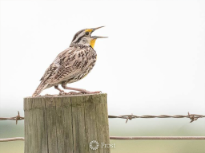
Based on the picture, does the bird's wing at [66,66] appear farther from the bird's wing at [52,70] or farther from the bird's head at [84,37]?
the bird's head at [84,37]

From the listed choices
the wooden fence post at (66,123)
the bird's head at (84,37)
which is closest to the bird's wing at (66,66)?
the bird's head at (84,37)

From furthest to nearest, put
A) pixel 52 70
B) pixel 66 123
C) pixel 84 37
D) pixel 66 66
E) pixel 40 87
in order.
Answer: pixel 84 37, pixel 66 66, pixel 52 70, pixel 40 87, pixel 66 123

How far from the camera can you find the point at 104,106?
3.54m

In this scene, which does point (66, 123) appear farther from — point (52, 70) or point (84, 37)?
point (84, 37)

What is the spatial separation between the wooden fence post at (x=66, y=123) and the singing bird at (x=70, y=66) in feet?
3.82

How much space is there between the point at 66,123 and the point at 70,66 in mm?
1991

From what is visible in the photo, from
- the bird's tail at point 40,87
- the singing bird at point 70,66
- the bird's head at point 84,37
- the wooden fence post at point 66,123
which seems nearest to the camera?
the wooden fence post at point 66,123

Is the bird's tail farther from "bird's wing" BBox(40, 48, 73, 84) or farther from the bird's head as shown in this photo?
the bird's head

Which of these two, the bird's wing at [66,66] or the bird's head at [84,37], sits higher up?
the bird's head at [84,37]

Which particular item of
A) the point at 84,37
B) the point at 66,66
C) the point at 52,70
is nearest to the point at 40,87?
the point at 52,70

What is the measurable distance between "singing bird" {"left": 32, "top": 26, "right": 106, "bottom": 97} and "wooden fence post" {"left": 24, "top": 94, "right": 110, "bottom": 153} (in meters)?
1.16

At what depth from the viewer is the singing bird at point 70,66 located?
16.7 feet

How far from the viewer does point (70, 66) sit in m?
5.29

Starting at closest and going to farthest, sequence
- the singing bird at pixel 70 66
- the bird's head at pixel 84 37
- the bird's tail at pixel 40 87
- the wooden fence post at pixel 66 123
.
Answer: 1. the wooden fence post at pixel 66 123
2. the bird's tail at pixel 40 87
3. the singing bird at pixel 70 66
4. the bird's head at pixel 84 37
